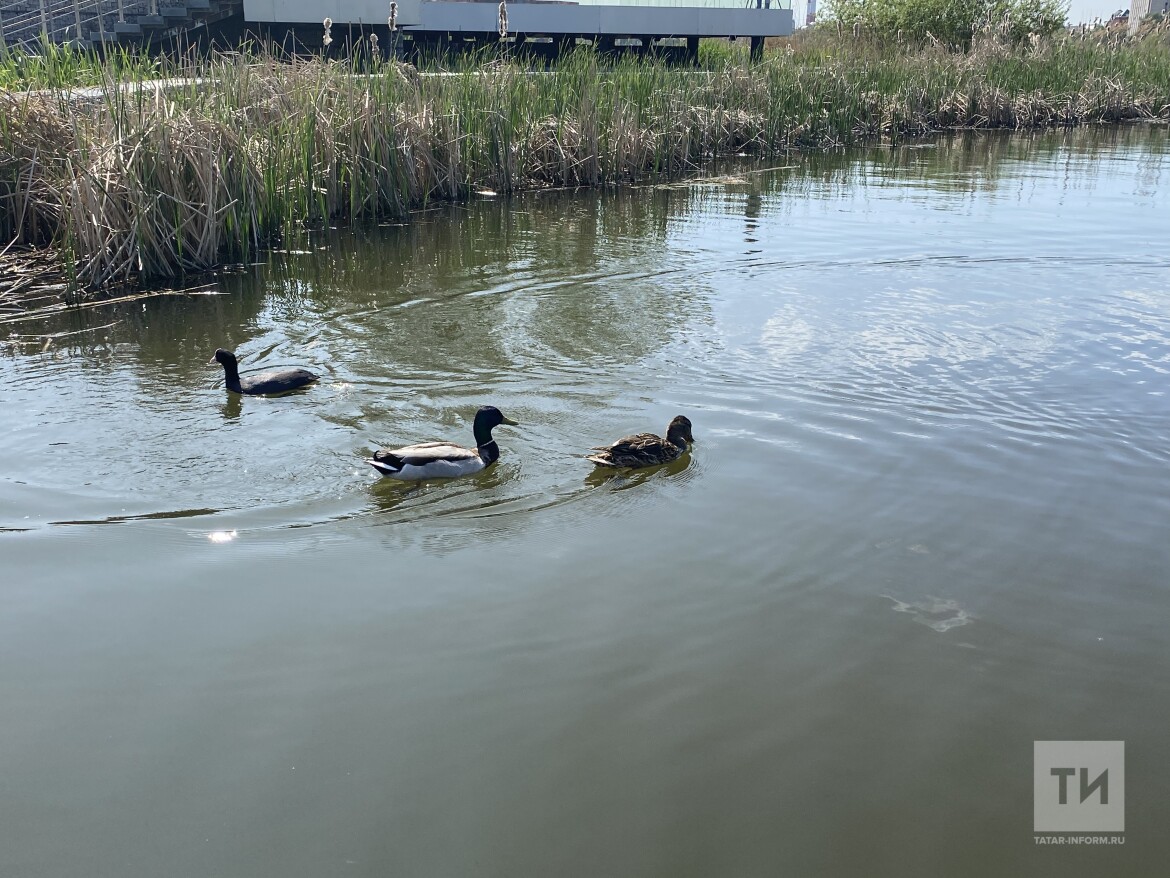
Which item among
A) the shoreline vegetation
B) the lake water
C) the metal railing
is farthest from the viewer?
the metal railing

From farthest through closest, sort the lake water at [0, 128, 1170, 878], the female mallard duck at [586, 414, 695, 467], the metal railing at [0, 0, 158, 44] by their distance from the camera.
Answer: the metal railing at [0, 0, 158, 44] < the female mallard duck at [586, 414, 695, 467] < the lake water at [0, 128, 1170, 878]

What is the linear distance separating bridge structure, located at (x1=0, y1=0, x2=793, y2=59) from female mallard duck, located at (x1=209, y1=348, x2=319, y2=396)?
14412 mm

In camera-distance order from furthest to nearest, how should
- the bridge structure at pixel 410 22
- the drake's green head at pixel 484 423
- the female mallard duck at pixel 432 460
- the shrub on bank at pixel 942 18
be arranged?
the shrub on bank at pixel 942 18
the bridge structure at pixel 410 22
the drake's green head at pixel 484 423
the female mallard duck at pixel 432 460

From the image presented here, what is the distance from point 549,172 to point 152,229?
7339 millimetres

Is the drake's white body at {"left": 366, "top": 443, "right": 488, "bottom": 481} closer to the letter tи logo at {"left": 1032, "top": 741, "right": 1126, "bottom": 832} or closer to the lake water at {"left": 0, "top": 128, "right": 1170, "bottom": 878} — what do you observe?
the lake water at {"left": 0, "top": 128, "right": 1170, "bottom": 878}

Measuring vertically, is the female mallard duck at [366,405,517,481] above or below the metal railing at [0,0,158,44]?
below

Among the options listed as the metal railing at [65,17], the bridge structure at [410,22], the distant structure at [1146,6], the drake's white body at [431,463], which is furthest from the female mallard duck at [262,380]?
the distant structure at [1146,6]

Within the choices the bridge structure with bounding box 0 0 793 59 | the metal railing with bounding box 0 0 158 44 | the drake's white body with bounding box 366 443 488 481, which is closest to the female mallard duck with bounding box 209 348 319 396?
the drake's white body with bounding box 366 443 488 481

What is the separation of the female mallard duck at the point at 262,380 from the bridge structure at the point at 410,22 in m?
14.4

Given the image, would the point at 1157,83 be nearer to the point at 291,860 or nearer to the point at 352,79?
the point at 352,79

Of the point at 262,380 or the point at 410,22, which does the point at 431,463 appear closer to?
the point at 262,380

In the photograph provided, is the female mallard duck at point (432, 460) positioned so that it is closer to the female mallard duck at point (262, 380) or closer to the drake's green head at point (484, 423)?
the drake's green head at point (484, 423)

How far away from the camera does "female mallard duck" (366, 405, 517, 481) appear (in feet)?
20.6

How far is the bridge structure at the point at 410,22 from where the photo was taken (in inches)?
973
